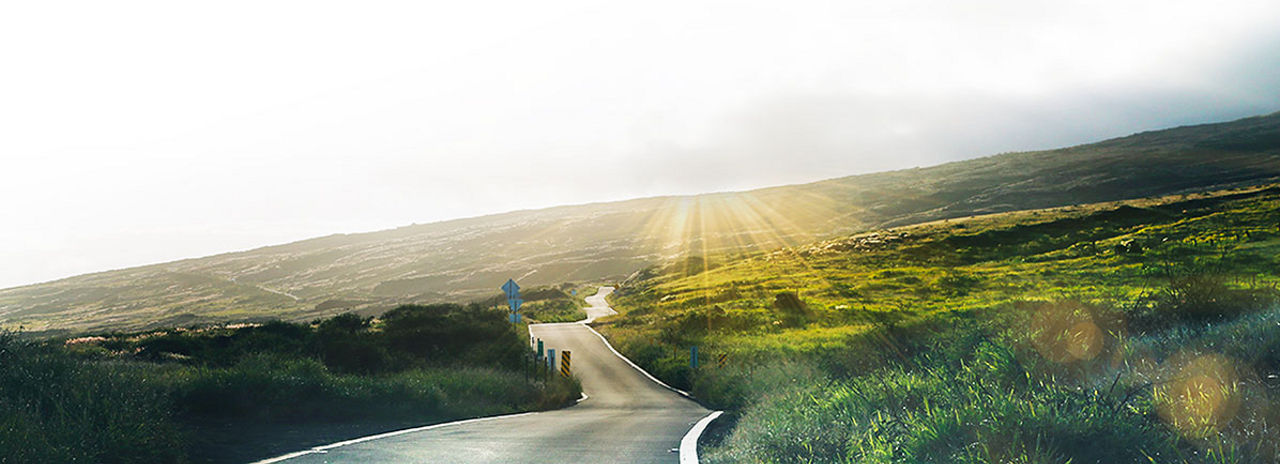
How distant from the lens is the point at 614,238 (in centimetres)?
16562

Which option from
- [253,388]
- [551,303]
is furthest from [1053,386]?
[551,303]

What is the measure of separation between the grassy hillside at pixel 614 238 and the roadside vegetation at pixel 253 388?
134 feet

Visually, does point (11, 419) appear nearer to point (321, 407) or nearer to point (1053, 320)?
point (321, 407)

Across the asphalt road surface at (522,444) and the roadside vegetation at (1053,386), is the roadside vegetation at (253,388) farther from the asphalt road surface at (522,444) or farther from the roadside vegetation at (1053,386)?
the roadside vegetation at (1053,386)

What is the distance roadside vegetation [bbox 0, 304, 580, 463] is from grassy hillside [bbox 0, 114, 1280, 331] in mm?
40704

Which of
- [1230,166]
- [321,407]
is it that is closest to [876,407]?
[321,407]

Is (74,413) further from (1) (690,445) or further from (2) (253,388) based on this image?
(1) (690,445)

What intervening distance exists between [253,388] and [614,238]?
14943cm

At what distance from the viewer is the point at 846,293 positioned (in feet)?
176

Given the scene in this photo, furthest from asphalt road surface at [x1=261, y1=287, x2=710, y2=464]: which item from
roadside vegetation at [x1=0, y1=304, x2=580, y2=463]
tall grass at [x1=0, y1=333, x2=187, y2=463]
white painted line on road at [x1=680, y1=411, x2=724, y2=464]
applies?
tall grass at [x1=0, y1=333, x2=187, y2=463]

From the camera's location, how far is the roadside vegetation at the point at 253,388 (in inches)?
363

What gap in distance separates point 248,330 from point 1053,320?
3265cm

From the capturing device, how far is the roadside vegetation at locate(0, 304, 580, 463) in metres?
9.22

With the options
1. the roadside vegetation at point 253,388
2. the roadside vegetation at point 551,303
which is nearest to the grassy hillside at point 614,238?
the roadside vegetation at point 551,303
